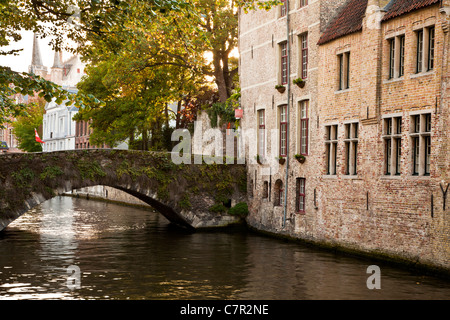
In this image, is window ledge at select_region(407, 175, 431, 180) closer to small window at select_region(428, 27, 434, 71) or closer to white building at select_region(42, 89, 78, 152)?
small window at select_region(428, 27, 434, 71)

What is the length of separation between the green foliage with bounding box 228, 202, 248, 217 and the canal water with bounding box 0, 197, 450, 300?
2.78 ft

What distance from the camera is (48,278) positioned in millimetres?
13516

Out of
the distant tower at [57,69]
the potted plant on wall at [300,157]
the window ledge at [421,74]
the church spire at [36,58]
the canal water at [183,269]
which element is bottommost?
the canal water at [183,269]

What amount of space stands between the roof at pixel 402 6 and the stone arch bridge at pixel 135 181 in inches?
382

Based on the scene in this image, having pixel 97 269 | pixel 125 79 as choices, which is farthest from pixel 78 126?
pixel 97 269

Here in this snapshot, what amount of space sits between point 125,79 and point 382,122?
14540 millimetres

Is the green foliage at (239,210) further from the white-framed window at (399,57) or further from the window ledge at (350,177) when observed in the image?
the white-framed window at (399,57)

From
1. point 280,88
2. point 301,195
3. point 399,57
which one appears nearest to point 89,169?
point 280,88

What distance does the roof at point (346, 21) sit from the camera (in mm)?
16422

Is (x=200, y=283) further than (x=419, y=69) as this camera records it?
No

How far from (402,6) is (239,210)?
34.8ft

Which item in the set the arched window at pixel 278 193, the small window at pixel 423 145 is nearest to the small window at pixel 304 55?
the arched window at pixel 278 193

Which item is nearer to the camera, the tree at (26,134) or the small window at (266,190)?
the small window at (266,190)
